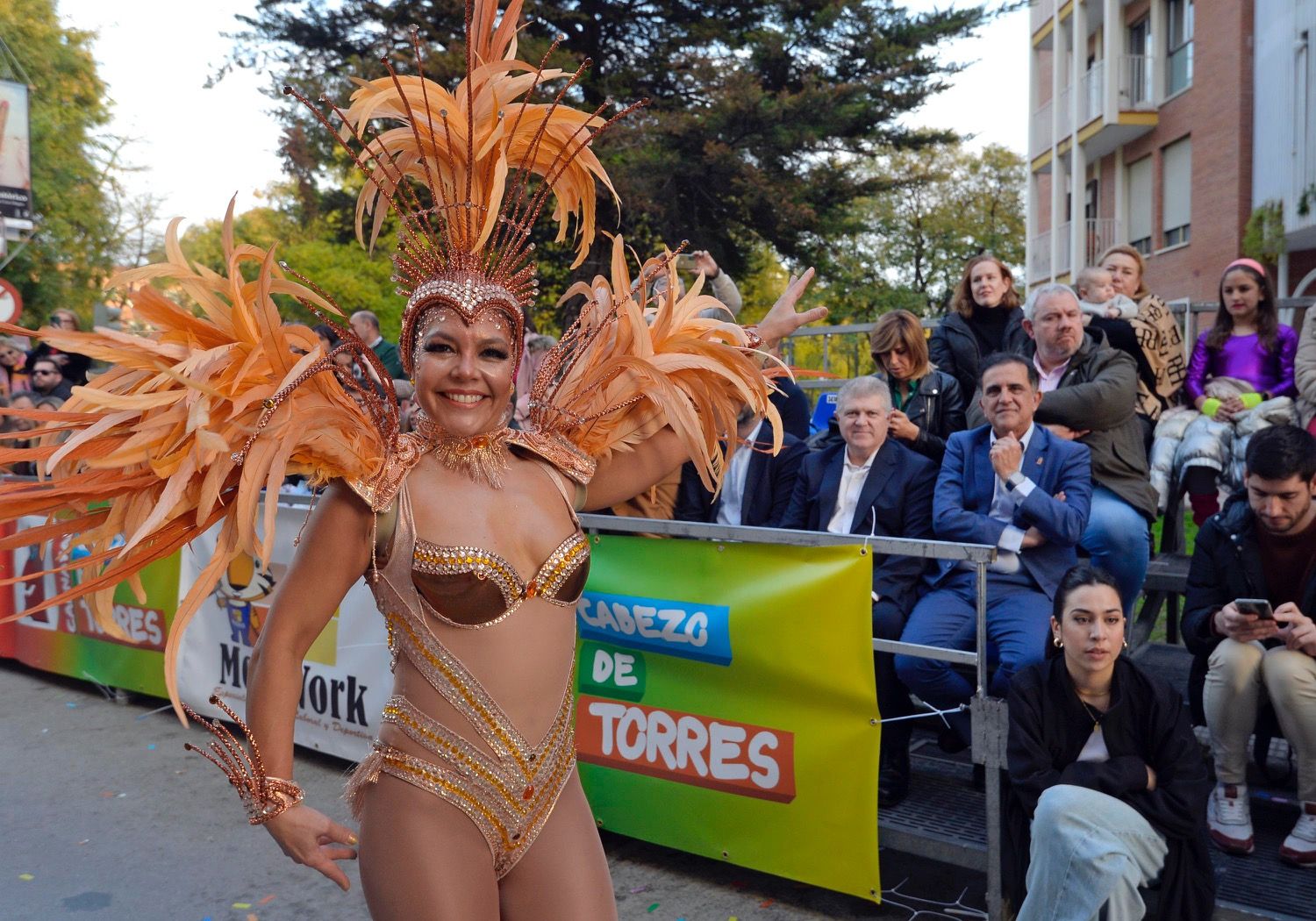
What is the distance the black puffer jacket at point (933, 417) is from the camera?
17.4 feet

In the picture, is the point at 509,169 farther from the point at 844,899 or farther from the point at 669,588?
the point at 844,899

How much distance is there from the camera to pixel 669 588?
4508 mm

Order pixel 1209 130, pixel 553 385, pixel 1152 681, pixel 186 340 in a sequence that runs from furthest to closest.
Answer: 1. pixel 1209 130
2. pixel 1152 681
3. pixel 553 385
4. pixel 186 340

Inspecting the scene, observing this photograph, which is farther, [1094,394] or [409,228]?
[1094,394]

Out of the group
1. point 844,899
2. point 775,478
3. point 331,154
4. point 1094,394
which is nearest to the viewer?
point 844,899

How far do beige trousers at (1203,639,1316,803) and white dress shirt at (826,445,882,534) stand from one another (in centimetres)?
150

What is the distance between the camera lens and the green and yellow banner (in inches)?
157

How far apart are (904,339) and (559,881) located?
3.75 meters

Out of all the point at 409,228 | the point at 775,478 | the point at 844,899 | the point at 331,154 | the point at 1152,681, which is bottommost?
the point at 844,899

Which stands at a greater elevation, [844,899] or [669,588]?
[669,588]

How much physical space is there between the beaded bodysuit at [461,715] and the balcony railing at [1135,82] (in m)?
21.5

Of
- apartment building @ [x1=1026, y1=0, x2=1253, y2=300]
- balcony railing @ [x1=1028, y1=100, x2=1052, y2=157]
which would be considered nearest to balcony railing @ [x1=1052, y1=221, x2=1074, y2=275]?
apartment building @ [x1=1026, y1=0, x2=1253, y2=300]

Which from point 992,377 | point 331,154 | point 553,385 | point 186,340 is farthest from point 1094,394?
point 331,154

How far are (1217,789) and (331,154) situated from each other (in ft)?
48.8
